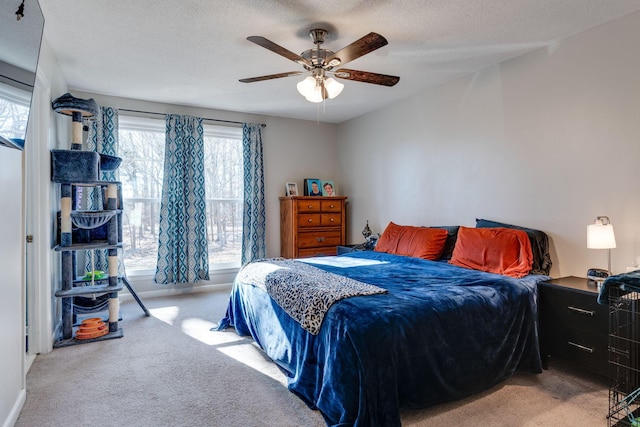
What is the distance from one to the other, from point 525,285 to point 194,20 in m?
2.98

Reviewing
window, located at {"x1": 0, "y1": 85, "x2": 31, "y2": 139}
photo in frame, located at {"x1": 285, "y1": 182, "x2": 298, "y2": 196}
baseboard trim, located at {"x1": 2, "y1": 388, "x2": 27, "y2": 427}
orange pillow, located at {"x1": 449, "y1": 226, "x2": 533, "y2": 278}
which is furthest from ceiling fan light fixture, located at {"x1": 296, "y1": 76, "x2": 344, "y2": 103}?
photo in frame, located at {"x1": 285, "y1": 182, "x2": 298, "y2": 196}

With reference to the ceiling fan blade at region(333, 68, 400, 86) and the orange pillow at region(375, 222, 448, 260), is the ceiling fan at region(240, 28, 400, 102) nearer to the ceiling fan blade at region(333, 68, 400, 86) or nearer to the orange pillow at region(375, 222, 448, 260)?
the ceiling fan blade at region(333, 68, 400, 86)

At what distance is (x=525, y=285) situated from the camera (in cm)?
251

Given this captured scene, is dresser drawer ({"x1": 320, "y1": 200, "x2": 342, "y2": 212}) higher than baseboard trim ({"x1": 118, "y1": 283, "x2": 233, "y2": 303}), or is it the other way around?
dresser drawer ({"x1": 320, "y1": 200, "x2": 342, "y2": 212})

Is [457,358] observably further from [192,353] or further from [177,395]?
[192,353]

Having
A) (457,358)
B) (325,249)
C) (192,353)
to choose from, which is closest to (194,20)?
(192,353)

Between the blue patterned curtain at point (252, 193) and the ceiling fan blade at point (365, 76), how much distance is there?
270 cm

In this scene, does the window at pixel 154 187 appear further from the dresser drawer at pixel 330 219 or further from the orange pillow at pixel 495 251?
the orange pillow at pixel 495 251

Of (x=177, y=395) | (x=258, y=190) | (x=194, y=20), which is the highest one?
(x=194, y=20)

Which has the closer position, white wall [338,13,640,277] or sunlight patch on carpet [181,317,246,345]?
white wall [338,13,640,277]

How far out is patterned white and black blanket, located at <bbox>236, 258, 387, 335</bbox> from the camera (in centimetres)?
208

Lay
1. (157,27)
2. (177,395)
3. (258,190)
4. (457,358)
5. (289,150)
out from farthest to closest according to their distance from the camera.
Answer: (289,150), (258,190), (157,27), (177,395), (457,358)

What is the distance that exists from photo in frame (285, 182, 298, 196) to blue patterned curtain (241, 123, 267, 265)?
0.42 meters

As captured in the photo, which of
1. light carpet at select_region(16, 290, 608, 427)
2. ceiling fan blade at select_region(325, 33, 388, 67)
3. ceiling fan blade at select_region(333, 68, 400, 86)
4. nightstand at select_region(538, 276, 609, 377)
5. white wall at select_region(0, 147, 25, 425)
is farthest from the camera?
ceiling fan blade at select_region(333, 68, 400, 86)
